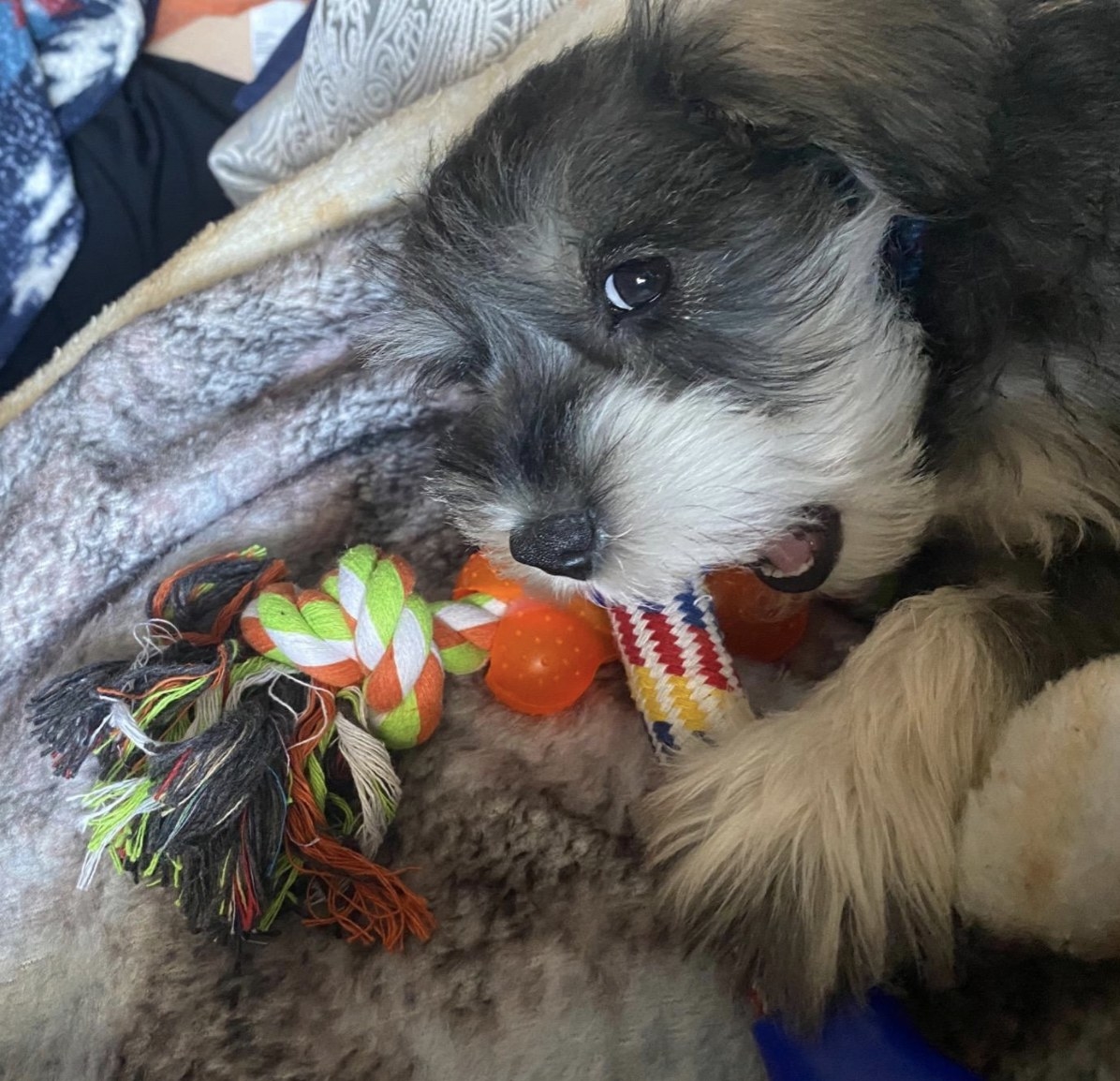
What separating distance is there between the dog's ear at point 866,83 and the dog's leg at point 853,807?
459 millimetres

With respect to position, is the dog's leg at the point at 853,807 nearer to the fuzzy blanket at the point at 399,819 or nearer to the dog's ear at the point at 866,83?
the fuzzy blanket at the point at 399,819

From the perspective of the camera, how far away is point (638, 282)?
117cm

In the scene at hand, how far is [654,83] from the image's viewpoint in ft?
3.84

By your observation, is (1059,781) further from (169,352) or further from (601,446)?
(169,352)

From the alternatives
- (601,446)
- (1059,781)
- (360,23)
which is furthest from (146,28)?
(1059,781)

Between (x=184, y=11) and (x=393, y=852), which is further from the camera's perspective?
(x=184, y=11)

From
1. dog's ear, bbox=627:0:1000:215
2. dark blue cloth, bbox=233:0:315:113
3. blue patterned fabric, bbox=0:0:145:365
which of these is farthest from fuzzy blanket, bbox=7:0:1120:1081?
dark blue cloth, bbox=233:0:315:113

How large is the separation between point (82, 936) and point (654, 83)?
3.95 feet

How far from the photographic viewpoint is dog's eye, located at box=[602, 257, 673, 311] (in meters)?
1.16

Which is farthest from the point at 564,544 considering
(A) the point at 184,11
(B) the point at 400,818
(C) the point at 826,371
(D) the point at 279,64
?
(A) the point at 184,11

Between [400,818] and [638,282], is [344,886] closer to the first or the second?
[400,818]

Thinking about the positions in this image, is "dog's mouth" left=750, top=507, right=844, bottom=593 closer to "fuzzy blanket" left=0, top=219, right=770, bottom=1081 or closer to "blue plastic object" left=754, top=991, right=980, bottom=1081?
"fuzzy blanket" left=0, top=219, right=770, bottom=1081

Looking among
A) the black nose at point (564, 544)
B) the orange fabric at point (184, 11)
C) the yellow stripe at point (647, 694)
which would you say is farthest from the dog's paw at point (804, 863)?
the orange fabric at point (184, 11)

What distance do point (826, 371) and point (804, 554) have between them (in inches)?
9.2
